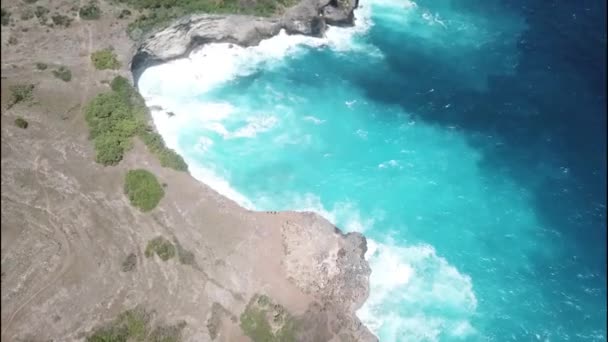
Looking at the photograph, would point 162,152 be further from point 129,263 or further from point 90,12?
point 90,12

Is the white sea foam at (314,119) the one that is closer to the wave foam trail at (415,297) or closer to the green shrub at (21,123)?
the wave foam trail at (415,297)

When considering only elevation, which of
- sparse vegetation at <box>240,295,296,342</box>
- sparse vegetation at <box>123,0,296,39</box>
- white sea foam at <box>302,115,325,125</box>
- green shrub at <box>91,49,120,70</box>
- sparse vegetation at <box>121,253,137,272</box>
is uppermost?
sparse vegetation at <box>123,0,296,39</box>

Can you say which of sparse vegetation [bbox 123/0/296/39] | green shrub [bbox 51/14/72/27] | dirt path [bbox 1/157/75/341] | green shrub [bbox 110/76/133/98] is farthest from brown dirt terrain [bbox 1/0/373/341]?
sparse vegetation [bbox 123/0/296/39]

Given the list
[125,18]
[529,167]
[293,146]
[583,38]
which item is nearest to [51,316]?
[293,146]

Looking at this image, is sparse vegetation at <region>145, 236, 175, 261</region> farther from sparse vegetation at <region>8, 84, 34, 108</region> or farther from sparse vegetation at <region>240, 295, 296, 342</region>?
sparse vegetation at <region>8, 84, 34, 108</region>

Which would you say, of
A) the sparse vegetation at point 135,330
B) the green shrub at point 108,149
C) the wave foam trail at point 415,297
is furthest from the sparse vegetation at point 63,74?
the wave foam trail at point 415,297

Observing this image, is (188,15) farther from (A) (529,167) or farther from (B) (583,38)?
(B) (583,38)
